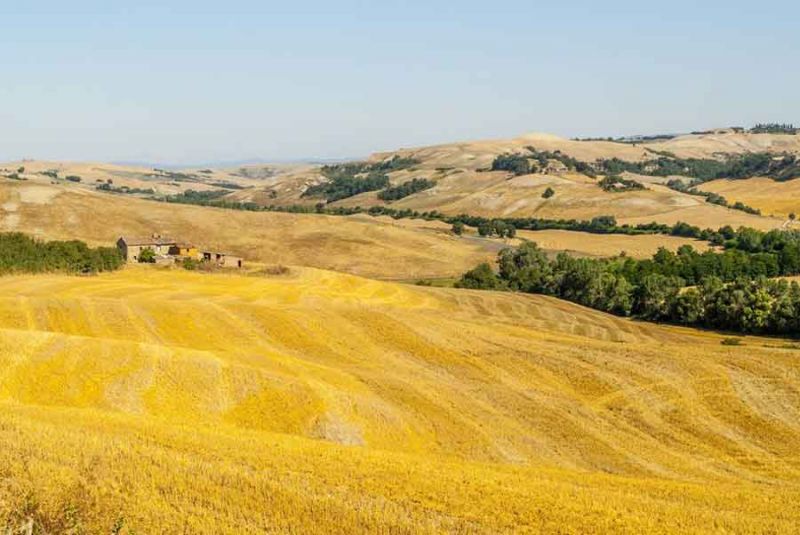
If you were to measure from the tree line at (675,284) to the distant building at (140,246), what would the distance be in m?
57.9

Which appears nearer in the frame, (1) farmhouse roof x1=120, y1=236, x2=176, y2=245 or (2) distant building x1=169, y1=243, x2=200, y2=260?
(1) farmhouse roof x1=120, y1=236, x2=176, y2=245

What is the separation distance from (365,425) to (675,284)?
97.3m

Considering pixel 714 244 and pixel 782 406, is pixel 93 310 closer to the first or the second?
pixel 782 406

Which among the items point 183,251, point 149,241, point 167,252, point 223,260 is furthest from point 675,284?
point 149,241

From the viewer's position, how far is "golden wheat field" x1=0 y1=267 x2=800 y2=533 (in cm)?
1875

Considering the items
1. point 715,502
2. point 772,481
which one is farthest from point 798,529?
point 772,481

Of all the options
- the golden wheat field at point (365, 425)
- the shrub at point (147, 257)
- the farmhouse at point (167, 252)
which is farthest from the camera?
the farmhouse at point (167, 252)

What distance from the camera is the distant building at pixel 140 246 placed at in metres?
130

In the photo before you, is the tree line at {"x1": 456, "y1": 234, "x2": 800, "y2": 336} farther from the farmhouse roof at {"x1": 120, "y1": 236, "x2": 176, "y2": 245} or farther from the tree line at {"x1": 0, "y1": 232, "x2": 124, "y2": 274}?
the tree line at {"x1": 0, "y1": 232, "x2": 124, "y2": 274}

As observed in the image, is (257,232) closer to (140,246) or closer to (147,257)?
(140,246)

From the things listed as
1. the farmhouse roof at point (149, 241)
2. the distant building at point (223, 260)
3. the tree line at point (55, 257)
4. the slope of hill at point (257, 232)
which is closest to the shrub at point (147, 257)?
the farmhouse roof at point (149, 241)

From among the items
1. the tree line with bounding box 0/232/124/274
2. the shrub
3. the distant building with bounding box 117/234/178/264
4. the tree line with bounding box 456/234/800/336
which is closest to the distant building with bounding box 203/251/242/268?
the shrub

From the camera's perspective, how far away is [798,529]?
20.1 m

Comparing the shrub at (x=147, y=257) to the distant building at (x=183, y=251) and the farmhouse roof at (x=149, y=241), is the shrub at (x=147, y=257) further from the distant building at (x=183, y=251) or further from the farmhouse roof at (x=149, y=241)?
the distant building at (x=183, y=251)
